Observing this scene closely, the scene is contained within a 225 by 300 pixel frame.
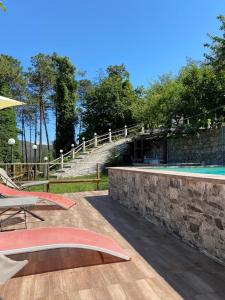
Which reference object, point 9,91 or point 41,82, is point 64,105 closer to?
point 41,82

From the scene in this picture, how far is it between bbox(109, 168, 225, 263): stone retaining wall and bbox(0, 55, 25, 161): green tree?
18.2m

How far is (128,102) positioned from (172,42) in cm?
804

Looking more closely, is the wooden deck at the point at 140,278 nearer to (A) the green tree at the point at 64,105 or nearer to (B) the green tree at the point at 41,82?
(A) the green tree at the point at 64,105

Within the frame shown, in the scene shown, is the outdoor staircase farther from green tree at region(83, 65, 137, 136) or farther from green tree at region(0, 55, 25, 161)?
green tree at region(0, 55, 25, 161)

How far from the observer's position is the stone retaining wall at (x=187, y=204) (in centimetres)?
321

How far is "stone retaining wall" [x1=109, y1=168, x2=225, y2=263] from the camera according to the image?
10.5 feet

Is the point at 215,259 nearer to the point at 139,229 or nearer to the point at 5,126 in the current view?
the point at 139,229

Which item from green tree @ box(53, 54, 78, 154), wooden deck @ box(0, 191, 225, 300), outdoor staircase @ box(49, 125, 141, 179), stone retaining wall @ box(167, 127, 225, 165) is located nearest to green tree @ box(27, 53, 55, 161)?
green tree @ box(53, 54, 78, 154)

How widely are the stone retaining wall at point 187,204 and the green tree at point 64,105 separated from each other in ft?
74.3

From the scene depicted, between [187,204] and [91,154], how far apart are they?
18664 mm

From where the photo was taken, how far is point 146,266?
10.2ft

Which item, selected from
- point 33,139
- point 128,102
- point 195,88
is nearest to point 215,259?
point 195,88

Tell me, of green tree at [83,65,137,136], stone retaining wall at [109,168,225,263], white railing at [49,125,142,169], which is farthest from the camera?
green tree at [83,65,137,136]

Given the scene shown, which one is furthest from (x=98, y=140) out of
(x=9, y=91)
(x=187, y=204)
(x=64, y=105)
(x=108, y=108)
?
(x=187, y=204)
